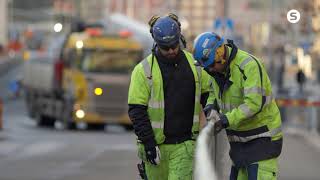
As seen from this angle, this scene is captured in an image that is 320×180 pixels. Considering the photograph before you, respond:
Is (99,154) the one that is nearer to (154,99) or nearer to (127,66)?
(127,66)

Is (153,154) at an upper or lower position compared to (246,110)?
lower

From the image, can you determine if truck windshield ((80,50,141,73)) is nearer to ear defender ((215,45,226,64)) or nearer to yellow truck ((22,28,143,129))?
yellow truck ((22,28,143,129))

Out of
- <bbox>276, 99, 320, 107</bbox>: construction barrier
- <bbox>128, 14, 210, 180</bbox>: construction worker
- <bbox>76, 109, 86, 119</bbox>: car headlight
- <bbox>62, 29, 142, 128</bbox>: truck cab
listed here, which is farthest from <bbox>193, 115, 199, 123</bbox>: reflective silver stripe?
<bbox>76, 109, 86, 119</bbox>: car headlight

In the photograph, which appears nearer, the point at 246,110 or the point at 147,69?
the point at 246,110

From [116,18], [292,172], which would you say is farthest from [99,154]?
[116,18]

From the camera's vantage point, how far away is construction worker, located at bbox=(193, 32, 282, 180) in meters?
7.70

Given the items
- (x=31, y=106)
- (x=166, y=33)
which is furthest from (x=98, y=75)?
(x=166, y=33)

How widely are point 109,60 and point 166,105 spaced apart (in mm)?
24507

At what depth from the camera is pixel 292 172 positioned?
18656 mm

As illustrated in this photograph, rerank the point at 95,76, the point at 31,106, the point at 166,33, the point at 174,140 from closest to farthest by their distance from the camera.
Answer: the point at 166,33 < the point at 174,140 < the point at 95,76 < the point at 31,106

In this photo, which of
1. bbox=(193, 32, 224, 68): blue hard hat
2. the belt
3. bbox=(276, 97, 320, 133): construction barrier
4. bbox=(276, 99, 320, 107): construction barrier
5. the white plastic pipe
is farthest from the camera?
bbox=(276, 99, 320, 107): construction barrier

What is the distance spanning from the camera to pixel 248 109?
7.69 metres

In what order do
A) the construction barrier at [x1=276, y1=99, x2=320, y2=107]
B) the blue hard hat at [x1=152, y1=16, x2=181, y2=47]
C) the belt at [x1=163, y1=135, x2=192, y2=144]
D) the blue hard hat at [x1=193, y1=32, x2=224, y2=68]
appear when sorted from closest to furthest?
the blue hard hat at [x1=193, y1=32, x2=224, y2=68] → the blue hard hat at [x1=152, y1=16, x2=181, y2=47] → the belt at [x1=163, y1=135, x2=192, y2=144] → the construction barrier at [x1=276, y1=99, x2=320, y2=107]

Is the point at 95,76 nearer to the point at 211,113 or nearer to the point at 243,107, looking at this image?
the point at 211,113
